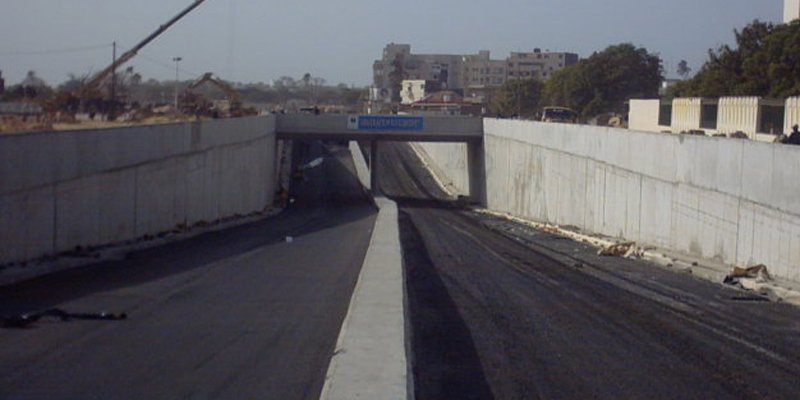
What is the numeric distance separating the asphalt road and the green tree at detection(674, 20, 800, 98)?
123ft

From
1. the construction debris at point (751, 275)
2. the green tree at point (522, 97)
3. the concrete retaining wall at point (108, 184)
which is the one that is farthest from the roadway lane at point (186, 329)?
the green tree at point (522, 97)

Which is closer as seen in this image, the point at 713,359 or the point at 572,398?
the point at 572,398

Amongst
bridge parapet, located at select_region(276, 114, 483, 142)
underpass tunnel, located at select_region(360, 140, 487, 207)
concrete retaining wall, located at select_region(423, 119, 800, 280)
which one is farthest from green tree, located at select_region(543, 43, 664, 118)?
concrete retaining wall, located at select_region(423, 119, 800, 280)

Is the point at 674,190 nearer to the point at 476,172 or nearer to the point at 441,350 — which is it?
the point at 441,350

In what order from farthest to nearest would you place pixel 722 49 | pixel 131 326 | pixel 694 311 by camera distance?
pixel 722 49 → pixel 694 311 → pixel 131 326

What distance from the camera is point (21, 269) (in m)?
20.2

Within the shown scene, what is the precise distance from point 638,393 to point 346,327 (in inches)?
126

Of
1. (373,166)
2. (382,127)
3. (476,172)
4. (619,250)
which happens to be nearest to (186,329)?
(619,250)

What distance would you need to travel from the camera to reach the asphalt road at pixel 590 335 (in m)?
9.90

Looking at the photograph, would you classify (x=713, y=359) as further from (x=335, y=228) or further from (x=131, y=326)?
(x=335, y=228)

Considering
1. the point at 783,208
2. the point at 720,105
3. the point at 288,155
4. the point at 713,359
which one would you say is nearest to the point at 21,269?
the point at 713,359

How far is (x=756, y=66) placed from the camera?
Answer: 59.8 meters

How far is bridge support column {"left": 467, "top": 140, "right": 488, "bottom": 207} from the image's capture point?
71062 millimetres

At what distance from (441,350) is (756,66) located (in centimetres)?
5308
